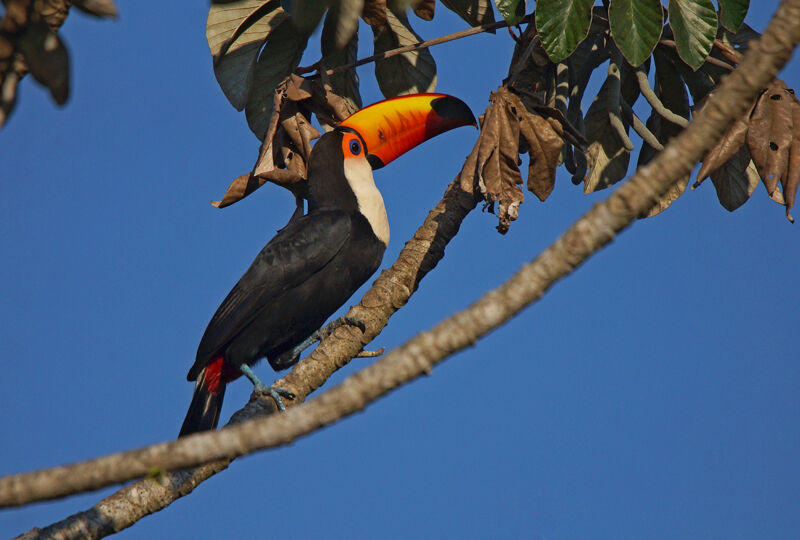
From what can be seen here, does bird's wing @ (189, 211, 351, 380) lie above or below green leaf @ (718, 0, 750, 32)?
above

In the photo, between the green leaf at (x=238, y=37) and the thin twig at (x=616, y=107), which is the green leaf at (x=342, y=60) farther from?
the thin twig at (x=616, y=107)

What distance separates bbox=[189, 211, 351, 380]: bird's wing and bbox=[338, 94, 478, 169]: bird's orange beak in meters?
0.73

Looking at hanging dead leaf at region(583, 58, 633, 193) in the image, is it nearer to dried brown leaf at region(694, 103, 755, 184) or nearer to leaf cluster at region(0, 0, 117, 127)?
dried brown leaf at region(694, 103, 755, 184)

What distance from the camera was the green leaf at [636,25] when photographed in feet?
11.1

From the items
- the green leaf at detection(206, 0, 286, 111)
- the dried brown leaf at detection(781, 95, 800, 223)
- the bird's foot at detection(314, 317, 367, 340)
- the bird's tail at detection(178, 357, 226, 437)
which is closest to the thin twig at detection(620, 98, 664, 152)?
the dried brown leaf at detection(781, 95, 800, 223)

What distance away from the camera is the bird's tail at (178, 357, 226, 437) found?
4133 mm

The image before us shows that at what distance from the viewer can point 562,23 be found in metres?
3.45

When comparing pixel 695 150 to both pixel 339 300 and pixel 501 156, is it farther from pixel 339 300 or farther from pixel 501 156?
pixel 339 300

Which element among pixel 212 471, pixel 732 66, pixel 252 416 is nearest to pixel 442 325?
pixel 212 471

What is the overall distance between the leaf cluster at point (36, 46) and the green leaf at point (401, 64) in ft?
8.03

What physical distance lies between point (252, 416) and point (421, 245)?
1131 millimetres

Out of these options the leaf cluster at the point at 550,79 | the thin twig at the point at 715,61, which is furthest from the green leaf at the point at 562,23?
the thin twig at the point at 715,61

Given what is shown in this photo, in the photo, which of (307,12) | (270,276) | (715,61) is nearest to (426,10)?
(715,61)

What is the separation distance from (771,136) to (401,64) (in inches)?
81.4
